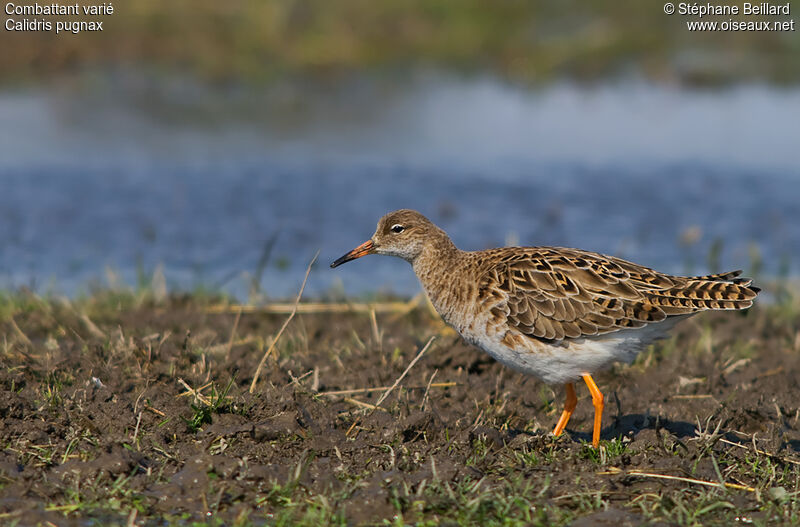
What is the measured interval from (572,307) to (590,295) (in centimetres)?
15

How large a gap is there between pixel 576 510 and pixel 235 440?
1.97m

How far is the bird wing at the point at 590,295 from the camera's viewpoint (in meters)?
6.54

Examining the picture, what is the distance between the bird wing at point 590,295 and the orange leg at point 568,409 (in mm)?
538

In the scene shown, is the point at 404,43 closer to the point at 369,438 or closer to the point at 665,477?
the point at 369,438

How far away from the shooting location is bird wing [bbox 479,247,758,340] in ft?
21.4

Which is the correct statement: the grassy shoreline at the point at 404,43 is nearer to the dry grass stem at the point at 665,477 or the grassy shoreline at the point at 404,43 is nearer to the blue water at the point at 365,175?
the blue water at the point at 365,175

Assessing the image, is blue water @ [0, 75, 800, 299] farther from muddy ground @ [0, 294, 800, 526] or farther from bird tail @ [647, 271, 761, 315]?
bird tail @ [647, 271, 761, 315]

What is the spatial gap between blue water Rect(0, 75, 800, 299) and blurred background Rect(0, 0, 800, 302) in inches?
1.9

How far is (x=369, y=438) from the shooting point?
6164 mm

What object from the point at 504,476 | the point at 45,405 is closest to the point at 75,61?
the point at 45,405

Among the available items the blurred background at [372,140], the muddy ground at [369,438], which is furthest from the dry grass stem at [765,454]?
the blurred background at [372,140]

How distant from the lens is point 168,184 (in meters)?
13.9

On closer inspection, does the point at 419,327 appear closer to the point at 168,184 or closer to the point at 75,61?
the point at 168,184

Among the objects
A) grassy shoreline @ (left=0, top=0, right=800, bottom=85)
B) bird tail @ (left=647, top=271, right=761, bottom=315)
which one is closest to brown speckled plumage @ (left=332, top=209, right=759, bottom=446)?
bird tail @ (left=647, top=271, right=761, bottom=315)
